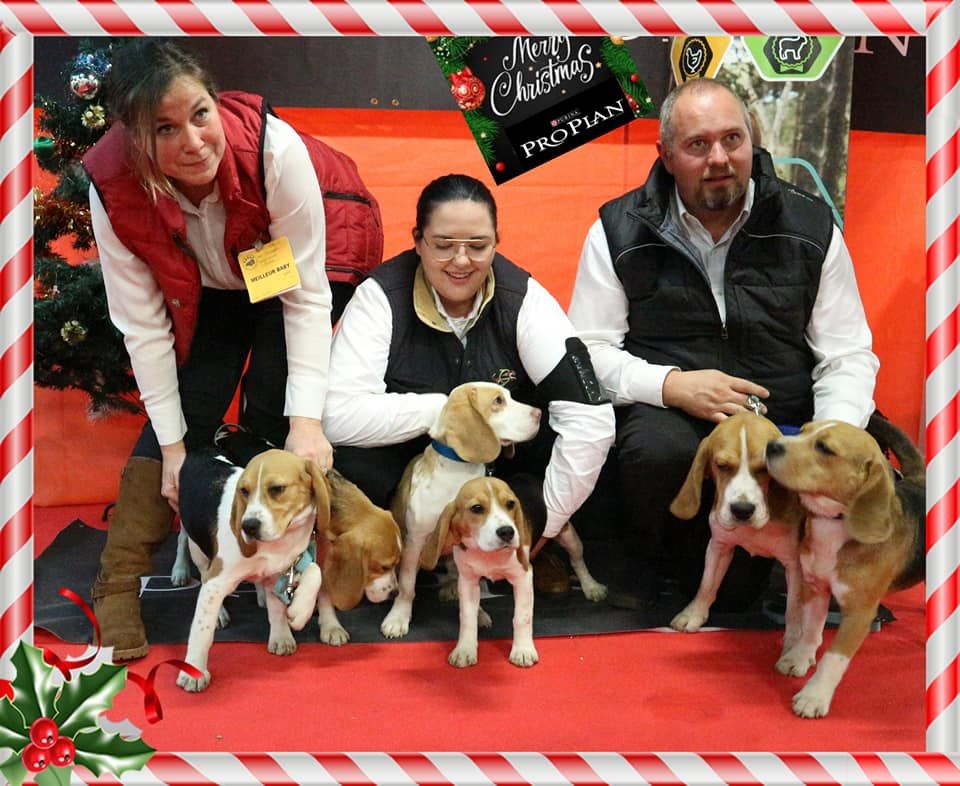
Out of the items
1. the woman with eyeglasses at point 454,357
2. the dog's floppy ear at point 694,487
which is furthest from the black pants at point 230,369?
the dog's floppy ear at point 694,487

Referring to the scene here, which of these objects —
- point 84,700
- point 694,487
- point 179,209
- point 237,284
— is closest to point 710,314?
point 694,487

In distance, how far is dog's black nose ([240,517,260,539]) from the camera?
2.35m

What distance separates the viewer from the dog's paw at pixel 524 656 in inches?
102

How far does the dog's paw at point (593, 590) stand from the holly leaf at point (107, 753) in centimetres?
144

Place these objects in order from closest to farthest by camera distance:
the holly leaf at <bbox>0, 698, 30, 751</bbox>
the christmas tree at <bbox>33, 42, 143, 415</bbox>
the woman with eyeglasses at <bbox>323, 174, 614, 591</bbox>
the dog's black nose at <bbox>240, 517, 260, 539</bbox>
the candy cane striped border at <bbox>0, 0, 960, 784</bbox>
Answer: the holly leaf at <bbox>0, 698, 30, 751</bbox> < the candy cane striped border at <bbox>0, 0, 960, 784</bbox> < the dog's black nose at <bbox>240, 517, 260, 539</bbox> < the woman with eyeglasses at <bbox>323, 174, 614, 591</bbox> < the christmas tree at <bbox>33, 42, 143, 415</bbox>

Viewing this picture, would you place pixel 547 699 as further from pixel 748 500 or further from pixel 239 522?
pixel 239 522

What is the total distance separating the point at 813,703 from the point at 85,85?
8.57ft

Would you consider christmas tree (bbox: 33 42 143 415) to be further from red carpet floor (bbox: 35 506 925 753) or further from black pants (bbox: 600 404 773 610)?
black pants (bbox: 600 404 773 610)

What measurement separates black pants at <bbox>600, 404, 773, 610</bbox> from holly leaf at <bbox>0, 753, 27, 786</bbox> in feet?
5.43

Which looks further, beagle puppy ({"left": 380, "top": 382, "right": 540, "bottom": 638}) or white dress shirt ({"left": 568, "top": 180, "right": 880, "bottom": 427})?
white dress shirt ({"left": 568, "top": 180, "right": 880, "bottom": 427})

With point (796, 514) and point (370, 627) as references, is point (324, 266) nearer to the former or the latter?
point (370, 627)

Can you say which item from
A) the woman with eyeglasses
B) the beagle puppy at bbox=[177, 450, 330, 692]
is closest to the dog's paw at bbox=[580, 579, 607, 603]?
the woman with eyeglasses

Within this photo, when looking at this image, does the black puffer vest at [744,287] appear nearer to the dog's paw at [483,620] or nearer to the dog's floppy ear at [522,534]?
the dog's floppy ear at [522,534]

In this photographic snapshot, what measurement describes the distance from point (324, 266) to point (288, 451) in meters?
0.53
